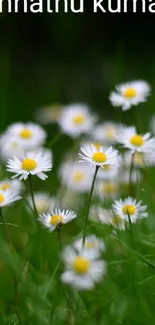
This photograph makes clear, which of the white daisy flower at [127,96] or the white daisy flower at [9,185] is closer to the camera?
the white daisy flower at [9,185]

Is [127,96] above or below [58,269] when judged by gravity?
above

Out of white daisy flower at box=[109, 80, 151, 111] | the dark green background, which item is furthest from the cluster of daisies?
the dark green background

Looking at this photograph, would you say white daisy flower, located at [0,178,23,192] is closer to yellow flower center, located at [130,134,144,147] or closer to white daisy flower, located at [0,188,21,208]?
white daisy flower, located at [0,188,21,208]

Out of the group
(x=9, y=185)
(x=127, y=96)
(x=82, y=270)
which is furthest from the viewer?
(x=127, y=96)

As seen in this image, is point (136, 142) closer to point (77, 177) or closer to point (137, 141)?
point (137, 141)

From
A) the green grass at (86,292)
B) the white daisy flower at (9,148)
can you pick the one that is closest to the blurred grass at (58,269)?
the green grass at (86,292)

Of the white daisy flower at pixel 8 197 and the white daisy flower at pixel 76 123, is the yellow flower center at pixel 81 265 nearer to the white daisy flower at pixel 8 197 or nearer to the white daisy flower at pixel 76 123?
the white daisy flower at pixel 8 197

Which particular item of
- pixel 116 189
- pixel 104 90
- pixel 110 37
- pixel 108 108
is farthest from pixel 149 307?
pixel 110 37

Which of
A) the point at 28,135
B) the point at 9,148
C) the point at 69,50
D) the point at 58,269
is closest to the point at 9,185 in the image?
the point at 28,135
